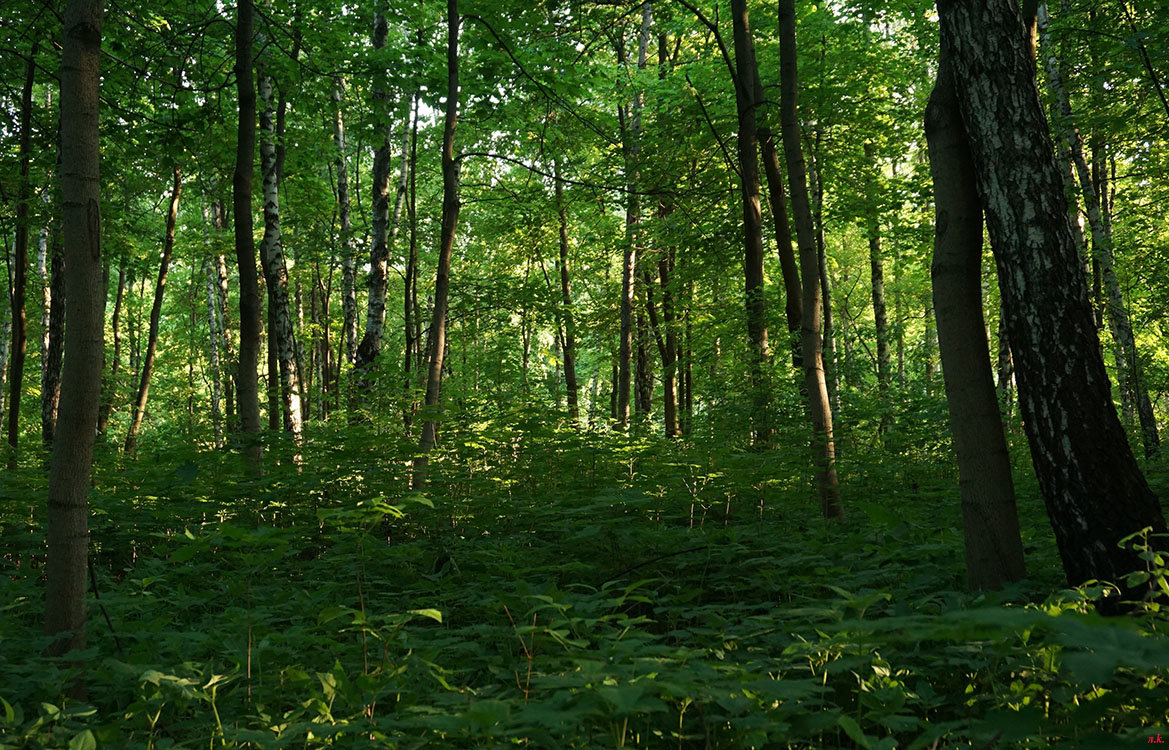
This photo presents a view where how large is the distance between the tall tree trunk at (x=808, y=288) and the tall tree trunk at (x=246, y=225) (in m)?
5.95

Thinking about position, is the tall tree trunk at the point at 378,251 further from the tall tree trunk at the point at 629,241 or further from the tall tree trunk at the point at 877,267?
the tall tree trunk at the point at 877,267

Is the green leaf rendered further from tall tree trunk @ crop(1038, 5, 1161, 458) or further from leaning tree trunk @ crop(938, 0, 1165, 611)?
tall tree trunk @ crop(1038, 5, 1161, 458)

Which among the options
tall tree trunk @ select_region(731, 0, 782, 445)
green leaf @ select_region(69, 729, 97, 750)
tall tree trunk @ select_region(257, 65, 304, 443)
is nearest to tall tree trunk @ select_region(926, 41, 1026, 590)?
green leaf @ select_region(69, 729, 97, 750)

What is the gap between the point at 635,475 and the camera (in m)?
7.98

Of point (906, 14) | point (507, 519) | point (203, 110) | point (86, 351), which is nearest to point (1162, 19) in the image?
point (906, 14)

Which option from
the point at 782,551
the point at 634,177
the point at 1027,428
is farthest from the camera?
the point at 634,177

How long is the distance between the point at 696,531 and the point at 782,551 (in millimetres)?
666

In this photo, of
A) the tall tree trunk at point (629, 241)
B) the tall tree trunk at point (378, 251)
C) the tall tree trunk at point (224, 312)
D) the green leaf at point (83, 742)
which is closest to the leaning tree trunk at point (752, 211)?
the tall tree trunk at point (629, 241)

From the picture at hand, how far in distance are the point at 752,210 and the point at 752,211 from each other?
0.02 m

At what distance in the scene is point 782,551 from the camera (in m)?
5.20

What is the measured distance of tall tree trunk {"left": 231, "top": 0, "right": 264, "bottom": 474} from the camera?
27.1 ft

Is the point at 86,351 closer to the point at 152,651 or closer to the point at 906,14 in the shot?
the point at 152,651

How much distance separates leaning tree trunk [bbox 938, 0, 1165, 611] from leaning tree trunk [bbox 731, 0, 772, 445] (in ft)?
15.7

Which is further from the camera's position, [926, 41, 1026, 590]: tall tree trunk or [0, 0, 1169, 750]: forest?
[926, 41, 1026, 590]: tall tree trunk
